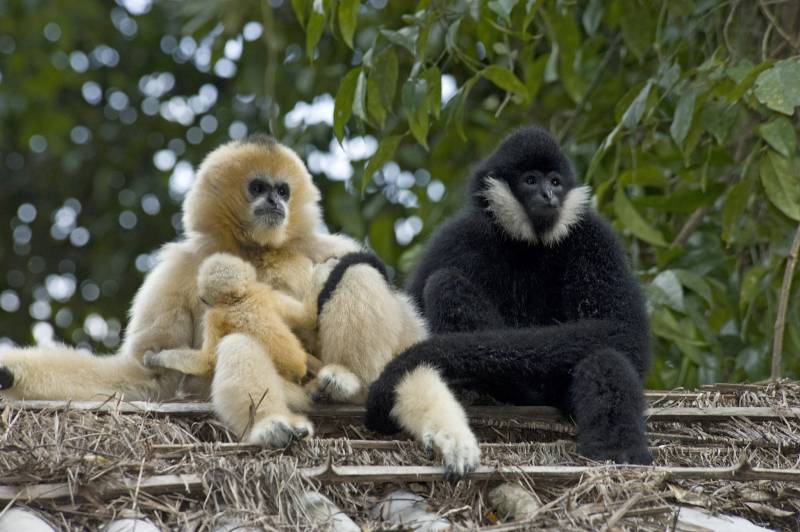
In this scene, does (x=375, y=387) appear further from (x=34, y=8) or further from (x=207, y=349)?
(x=34, y=8)

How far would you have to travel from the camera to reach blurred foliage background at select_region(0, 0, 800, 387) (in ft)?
18.5

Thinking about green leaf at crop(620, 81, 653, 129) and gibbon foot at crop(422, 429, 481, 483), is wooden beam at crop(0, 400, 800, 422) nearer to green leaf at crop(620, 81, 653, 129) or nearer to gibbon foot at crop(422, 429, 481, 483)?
gibbon foot at crop(422, 429, 481, 483)

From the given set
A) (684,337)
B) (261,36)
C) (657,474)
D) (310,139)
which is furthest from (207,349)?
(261,36)

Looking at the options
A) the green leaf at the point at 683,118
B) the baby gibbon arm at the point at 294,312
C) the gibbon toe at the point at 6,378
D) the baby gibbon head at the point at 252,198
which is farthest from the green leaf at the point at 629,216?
the gibbon toe at the point at 6,378

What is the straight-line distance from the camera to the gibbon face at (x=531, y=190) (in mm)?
5148

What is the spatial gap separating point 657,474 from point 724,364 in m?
2.84

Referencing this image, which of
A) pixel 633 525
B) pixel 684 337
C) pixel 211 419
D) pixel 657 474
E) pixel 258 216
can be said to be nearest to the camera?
pixel 633 525

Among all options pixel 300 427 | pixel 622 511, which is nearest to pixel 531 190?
pixel 300 427

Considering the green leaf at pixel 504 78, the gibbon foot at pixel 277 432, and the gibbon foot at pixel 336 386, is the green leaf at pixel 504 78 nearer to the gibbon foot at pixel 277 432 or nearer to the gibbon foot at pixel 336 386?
the gibbon foot at pixel 336 386

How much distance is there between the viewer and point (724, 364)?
21.3ft

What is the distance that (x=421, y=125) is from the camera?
215 inches

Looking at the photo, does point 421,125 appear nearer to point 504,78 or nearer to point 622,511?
point 504,78

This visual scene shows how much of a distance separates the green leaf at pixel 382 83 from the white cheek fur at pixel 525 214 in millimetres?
725

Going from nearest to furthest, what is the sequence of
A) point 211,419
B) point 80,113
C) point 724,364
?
point 211,419 < point 724,364 < point 80,113
